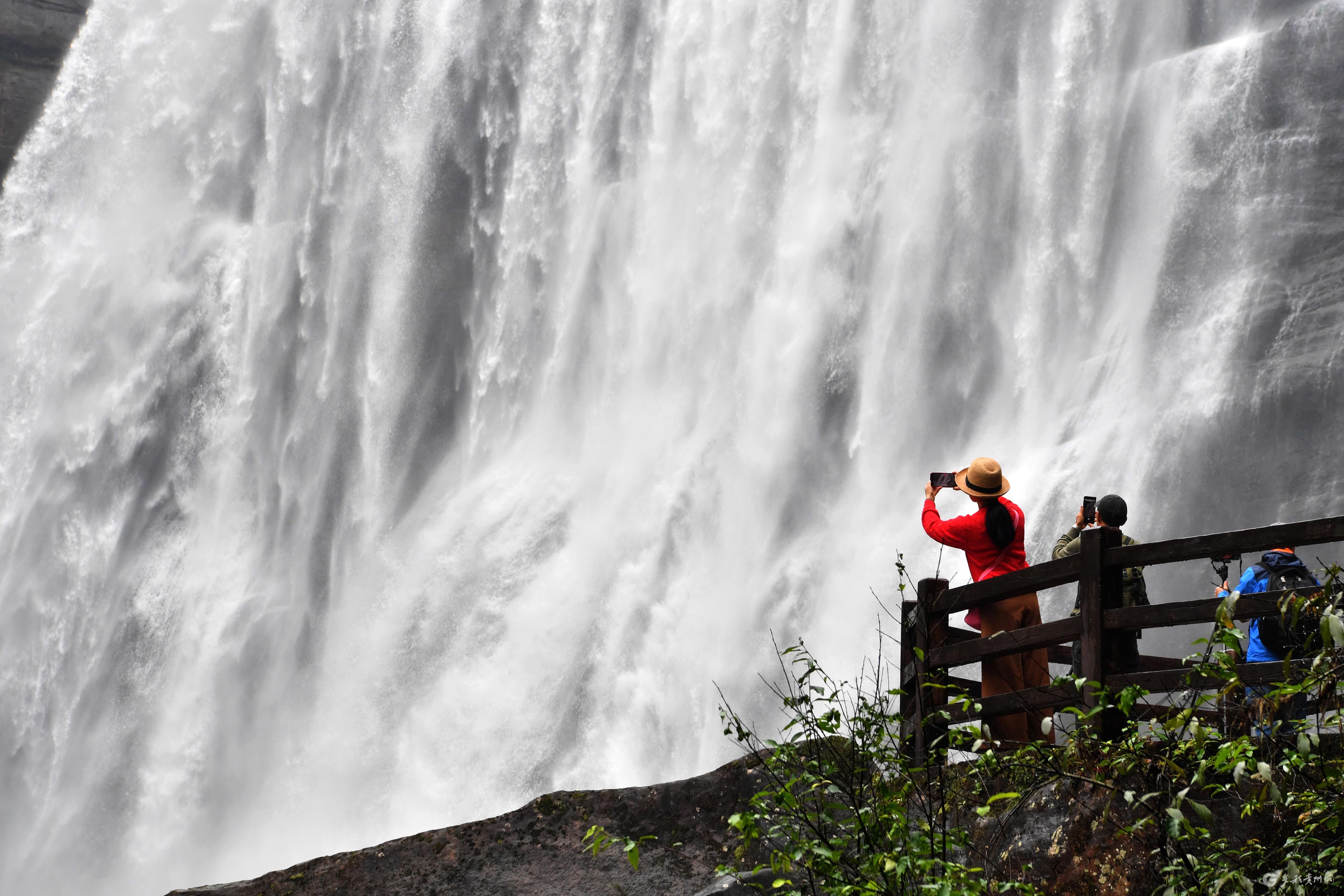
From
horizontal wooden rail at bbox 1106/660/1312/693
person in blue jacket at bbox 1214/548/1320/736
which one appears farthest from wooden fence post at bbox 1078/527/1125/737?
person in blue jacket at bbox 1214/548/1320/736

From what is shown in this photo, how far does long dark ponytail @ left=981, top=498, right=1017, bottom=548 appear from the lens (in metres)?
6.01

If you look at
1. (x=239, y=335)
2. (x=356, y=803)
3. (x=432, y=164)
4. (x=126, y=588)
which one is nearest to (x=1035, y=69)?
(x=432, y=164)

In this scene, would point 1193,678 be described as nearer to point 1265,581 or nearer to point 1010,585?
point 1010,585

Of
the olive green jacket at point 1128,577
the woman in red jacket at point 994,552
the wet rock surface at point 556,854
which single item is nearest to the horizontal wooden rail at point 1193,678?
the woman in red jacket at point 994,552

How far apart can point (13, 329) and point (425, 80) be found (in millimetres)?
10662

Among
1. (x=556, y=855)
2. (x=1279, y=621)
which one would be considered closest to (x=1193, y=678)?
(x=1279, y=621)

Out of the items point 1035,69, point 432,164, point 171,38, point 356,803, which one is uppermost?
point 171,38

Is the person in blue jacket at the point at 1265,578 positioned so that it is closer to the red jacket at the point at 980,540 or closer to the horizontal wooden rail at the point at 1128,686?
the horizontal wooden rail at the point at 1128,686

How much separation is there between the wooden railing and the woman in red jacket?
0.15 metres

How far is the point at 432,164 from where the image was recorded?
2453cm

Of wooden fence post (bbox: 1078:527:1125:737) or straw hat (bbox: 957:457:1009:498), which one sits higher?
straw hat (bbox: 957:457:1009:498)

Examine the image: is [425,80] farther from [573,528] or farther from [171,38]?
[573,528]

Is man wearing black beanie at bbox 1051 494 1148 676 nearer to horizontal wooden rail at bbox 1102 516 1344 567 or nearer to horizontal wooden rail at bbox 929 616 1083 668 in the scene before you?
horizontal wooden rail at bbox 929 616 1083 668

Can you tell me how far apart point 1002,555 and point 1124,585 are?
69 centimetres
